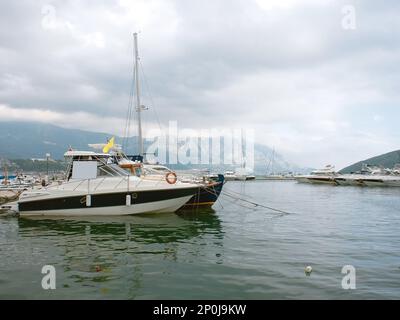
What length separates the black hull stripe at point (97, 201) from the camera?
2280 centimetres

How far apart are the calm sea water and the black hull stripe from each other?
43.9 inches

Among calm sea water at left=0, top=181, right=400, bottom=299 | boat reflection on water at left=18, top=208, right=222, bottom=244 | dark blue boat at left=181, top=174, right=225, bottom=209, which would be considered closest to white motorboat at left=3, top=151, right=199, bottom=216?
boat reflection on water at left=18, top=208, right=222, bottom=244

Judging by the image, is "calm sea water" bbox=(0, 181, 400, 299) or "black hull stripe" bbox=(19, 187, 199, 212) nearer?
"calm sea water" bbox=(0, 181, 400, 299)

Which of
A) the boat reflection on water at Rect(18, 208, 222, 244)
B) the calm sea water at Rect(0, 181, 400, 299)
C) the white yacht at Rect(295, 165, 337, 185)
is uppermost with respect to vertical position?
the white yacht at Rect(295, 165, 337, 185)

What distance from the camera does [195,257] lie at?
43.2ft

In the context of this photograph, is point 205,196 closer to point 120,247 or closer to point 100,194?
point 100,194

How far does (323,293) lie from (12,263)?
9.96m

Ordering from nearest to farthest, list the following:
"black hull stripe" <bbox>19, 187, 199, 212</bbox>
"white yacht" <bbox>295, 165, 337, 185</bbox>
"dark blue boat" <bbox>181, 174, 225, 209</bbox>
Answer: "black hull stripe" <bbox>19, 187, 199, 212</bbox> < "dark blue boat" <bbox>181, 174, 225, 209</bbox> < "white yacht" <bbox>295, 165, 337, 185</bbox>

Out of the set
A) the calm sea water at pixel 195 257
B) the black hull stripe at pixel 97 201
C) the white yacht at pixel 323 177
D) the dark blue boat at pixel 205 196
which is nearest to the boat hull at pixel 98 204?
the black hull stripe at pixel 97 201

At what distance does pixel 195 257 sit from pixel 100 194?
37.4ft

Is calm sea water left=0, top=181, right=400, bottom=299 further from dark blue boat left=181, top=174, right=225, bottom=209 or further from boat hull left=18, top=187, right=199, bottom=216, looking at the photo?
dark blue boat left=181, top=174, right=225, bottom=209

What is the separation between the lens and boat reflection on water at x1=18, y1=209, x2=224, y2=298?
10500mm

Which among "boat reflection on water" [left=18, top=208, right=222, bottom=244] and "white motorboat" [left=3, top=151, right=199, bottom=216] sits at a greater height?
"white motorboat" [left=3, top=151, right=199, bottom=216]

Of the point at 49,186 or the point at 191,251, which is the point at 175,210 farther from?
the point at 191,251
